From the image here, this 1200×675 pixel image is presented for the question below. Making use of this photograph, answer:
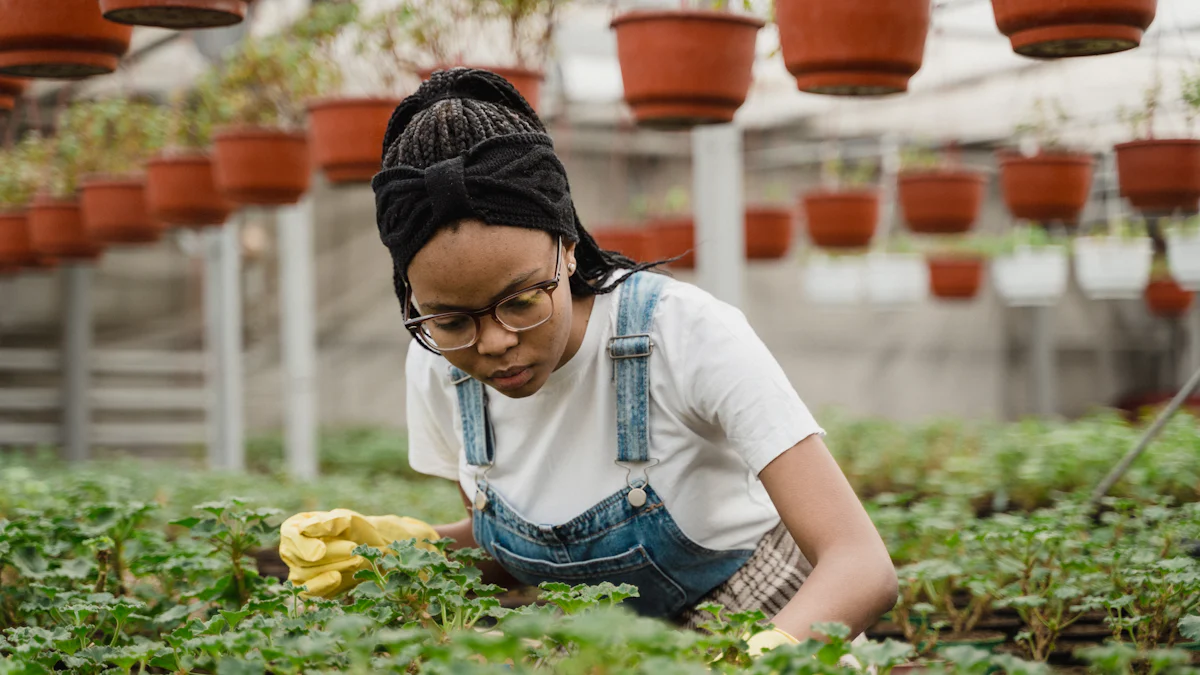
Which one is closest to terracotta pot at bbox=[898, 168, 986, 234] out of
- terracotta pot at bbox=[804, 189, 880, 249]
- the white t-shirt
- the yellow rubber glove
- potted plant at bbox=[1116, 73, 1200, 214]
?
terracotta pot at bbox=[804, 189, 880, 249]

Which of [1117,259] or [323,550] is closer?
[323,550]

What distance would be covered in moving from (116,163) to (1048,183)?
3577mm

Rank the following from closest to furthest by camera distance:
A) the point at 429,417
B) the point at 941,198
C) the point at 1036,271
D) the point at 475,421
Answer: the point at 475,421, the point at 429,417, the point at 941,198, the point at 1036,271

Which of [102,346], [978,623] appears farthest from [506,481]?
[102,346]

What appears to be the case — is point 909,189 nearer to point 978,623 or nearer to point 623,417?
point 978,623

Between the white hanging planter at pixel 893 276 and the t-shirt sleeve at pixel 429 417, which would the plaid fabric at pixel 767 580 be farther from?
the white hanging planter at pixel 893 276

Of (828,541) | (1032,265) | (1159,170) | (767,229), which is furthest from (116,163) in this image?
(1032,265)

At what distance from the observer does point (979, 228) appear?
1285 centimetres

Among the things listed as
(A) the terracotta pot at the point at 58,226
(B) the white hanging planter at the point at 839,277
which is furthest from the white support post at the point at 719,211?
(B) the white hanging planter at the point at 839,277

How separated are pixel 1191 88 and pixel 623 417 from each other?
1709mm

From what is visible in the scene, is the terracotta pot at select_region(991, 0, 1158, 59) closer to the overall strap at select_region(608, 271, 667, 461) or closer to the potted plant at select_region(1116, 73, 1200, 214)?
the overall strap at select_region(608, 271, 667, 461)

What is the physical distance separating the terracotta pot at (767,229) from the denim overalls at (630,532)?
4.33 m

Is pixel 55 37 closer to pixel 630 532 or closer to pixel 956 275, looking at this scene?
pixel 630 532

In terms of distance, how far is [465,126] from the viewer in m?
1.48
